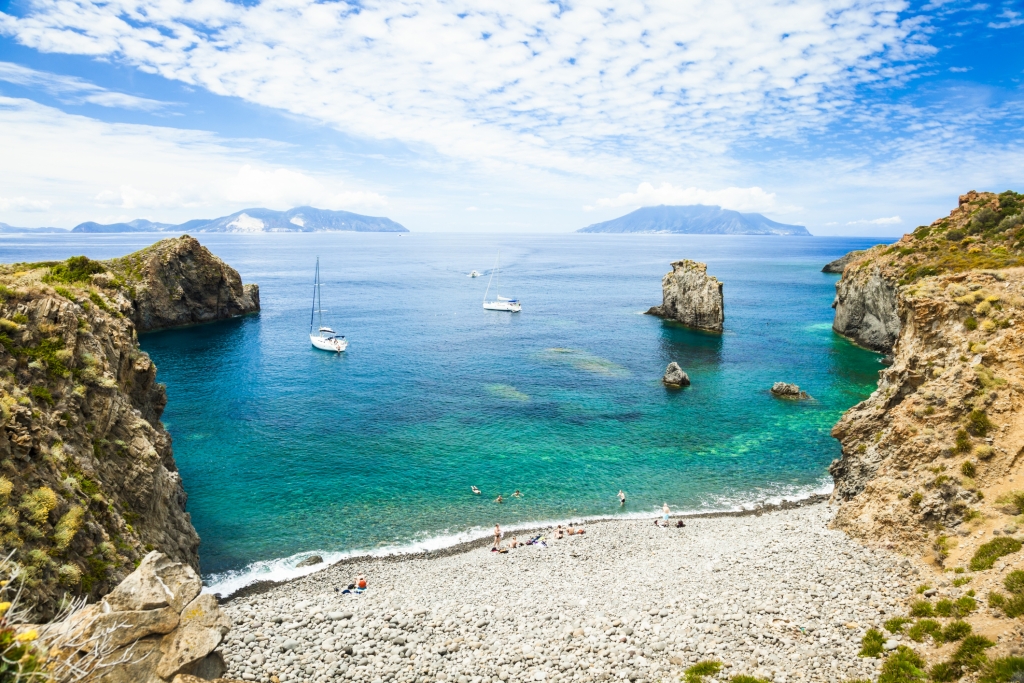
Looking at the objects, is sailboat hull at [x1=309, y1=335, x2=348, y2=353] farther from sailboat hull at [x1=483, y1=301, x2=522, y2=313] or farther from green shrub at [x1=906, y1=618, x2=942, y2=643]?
green shrub at [x1=906, y1=618, x2=942, y2=643]

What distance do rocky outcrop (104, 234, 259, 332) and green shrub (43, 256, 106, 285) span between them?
61.3m

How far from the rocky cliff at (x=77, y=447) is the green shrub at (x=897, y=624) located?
29334 millimetres

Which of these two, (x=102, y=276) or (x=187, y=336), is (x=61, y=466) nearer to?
(x=102, y=276)

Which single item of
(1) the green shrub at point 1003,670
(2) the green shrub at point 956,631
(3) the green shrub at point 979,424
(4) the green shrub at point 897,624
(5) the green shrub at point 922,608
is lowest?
(4) the green shrub at point 897,624

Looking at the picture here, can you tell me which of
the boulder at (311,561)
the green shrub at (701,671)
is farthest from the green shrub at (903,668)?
the boulder at (311,561)

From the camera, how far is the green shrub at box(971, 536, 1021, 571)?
2102 cm

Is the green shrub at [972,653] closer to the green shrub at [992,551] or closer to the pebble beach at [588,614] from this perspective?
the pebble beach at [588,614]

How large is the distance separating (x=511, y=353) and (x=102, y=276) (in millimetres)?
56514

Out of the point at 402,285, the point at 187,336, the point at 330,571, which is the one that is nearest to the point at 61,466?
the point at 330,571

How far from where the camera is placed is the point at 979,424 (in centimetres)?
2664

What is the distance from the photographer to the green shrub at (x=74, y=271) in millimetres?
33319

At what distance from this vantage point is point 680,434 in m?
54.1

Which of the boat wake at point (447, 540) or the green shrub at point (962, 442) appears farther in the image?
the boat wake at point (447, 540)

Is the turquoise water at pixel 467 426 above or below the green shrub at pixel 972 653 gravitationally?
below
